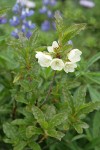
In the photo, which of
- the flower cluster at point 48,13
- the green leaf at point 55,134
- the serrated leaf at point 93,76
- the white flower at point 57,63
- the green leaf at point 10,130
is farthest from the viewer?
the flower cluster at point 48,13

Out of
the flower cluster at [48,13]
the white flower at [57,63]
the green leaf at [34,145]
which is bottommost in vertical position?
the green leaf at [34,145]

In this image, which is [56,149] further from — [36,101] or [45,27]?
[45,27]

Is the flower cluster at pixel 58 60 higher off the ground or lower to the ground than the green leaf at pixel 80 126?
higher

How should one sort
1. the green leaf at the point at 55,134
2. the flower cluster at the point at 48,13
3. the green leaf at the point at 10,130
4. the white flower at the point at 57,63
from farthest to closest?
the flower cluster at the point at 48,13 < the green leaf at the point at 10,130 < the green leaf at the point at 55,134 < the white flower at the point at 57,63

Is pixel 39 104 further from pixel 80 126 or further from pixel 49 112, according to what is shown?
pixel 80 126

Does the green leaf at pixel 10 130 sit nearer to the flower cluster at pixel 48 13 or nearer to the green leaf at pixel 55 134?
the green leaf at pixel 55 134

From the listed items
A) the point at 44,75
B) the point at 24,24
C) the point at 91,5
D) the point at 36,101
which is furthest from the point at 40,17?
the point at 36,101

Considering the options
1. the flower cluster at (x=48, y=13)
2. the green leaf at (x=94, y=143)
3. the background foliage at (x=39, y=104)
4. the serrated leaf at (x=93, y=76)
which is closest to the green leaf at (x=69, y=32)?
the background foliage at (x=39, y=104)

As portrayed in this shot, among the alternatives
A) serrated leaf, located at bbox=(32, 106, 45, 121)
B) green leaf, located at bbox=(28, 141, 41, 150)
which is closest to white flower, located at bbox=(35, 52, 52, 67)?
serrated leaf, located at bbox=(32, 106, 45, 121)
